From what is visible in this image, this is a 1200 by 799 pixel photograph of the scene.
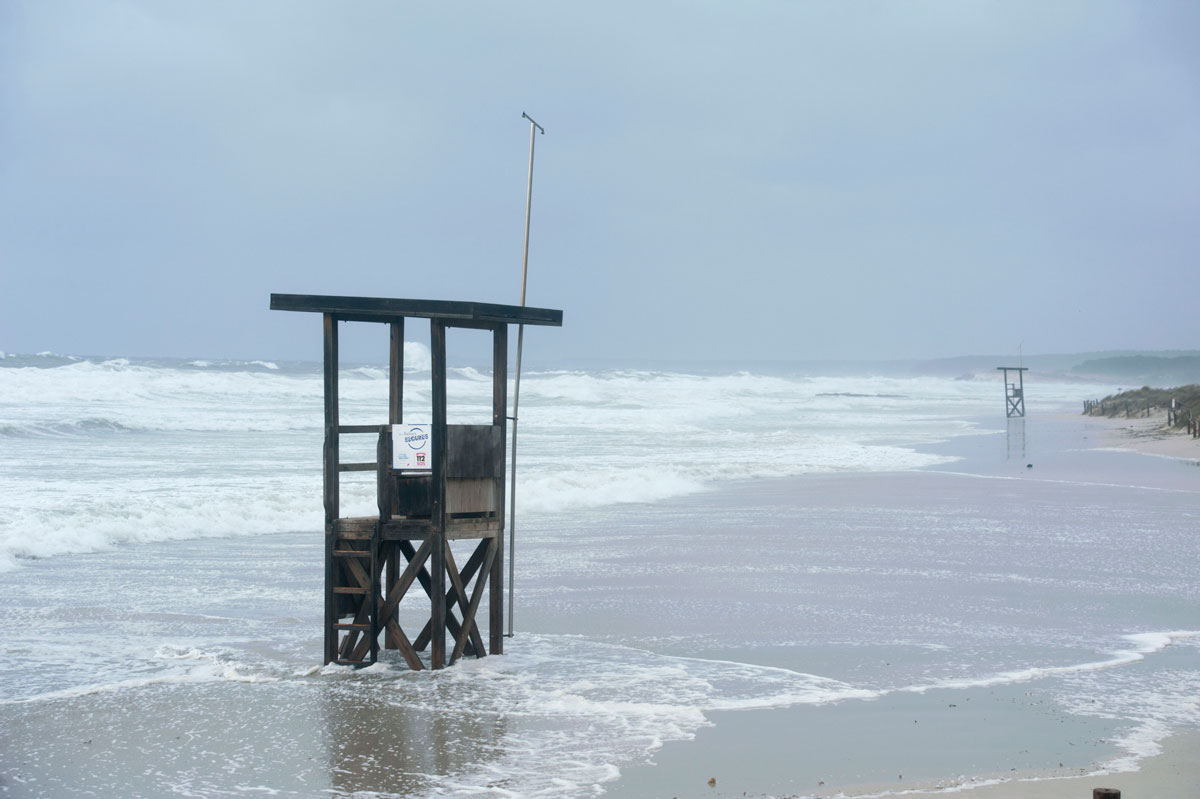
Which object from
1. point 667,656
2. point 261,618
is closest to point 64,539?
point 261,618

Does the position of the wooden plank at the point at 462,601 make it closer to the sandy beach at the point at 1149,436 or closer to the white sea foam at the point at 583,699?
the white sea foam at the point at 583,699

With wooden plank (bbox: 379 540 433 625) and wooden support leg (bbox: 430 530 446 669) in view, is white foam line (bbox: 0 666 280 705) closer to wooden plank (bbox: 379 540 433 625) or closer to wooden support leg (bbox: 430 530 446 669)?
wooden plank (bbox: 379 540 433 625)

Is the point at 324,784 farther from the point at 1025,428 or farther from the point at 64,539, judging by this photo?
the point at 1025,428

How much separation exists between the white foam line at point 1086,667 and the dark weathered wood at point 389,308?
14.9 feet

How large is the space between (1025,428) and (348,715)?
46.3 meters

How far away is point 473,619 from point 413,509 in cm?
108

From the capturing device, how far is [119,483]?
2267 cm

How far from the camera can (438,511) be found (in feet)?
31.0

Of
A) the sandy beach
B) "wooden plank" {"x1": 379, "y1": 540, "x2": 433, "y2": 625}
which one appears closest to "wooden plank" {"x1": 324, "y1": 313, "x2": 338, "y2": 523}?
"wooden plank" {"x1": 379, "y1": 540, "x2": 433, "y2": 625}

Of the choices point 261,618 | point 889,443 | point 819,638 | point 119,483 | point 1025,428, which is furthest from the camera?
point 1025,428

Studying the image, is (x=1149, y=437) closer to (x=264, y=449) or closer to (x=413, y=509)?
(x=264, y=449)

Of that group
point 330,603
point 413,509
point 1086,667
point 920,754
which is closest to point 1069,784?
point 920,754

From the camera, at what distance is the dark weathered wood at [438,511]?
9.43 m

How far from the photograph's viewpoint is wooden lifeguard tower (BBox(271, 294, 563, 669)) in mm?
9414
